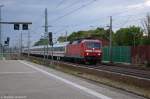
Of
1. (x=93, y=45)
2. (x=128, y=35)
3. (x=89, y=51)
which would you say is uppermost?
(x=128, y=35)

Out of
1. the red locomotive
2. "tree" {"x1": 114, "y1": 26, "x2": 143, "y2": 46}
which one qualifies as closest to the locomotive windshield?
the red locomotive

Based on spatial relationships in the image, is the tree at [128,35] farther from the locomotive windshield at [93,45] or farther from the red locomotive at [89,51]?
the locomotive windshield at [93,45]

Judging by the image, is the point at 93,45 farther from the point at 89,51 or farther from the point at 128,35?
the point at 128,35

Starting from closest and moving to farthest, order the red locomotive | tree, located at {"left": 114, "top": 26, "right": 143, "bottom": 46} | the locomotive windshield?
1. the red locomotive
2. the locomotive windshield
3. tree, located at {"left": 114, "top": 26, "right": 143, "bottom": 46}

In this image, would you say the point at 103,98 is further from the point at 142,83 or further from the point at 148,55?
the point at 148,55

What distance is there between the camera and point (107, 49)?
71.0 meters

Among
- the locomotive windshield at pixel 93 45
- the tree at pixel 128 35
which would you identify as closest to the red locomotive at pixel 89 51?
the locomotive windshield at pixel 93 45

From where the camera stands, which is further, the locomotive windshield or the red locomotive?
the locomotive windshield

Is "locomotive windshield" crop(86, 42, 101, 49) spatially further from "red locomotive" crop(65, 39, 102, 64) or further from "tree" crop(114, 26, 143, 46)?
"tree" crop(114, 26, 143, 46)

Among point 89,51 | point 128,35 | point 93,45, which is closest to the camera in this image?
point 89,51

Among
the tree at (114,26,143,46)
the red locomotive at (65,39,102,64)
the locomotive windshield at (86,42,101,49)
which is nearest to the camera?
the red locomotive at (65,39,102,64)

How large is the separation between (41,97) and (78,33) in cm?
→ 14347

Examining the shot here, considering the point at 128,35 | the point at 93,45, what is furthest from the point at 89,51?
the point at 128,35

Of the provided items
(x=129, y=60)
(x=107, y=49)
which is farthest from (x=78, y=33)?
(x=129, y=60)
